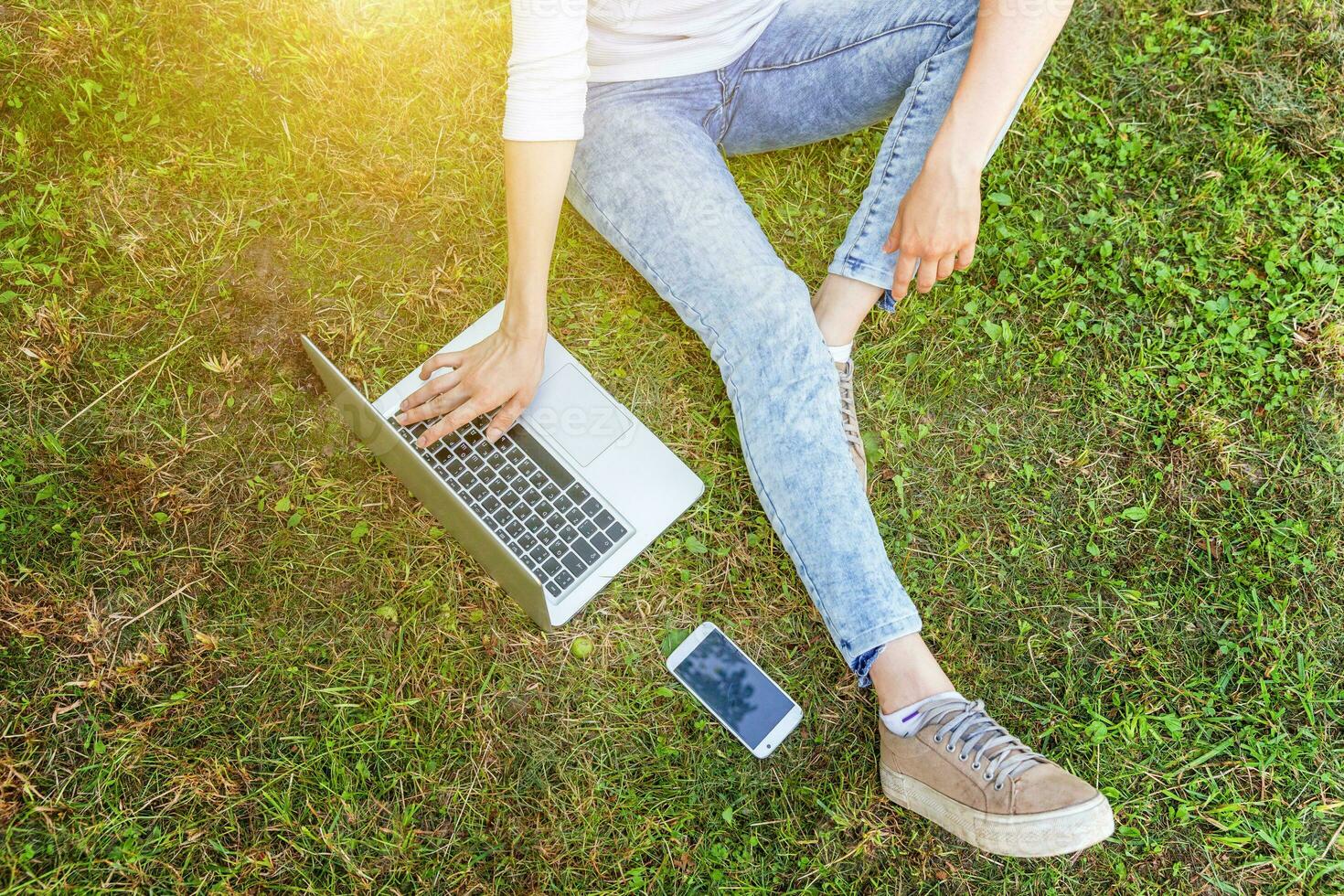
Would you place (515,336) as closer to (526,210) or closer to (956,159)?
(526,210)

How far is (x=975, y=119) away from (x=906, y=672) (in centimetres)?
155

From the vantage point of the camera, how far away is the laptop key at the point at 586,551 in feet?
7.91

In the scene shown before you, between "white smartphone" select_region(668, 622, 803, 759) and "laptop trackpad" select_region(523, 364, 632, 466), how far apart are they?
2.25 feet

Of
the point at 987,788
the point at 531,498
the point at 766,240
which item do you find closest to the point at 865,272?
the point at 766,240

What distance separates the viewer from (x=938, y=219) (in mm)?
2199

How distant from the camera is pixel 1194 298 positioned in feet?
9.82

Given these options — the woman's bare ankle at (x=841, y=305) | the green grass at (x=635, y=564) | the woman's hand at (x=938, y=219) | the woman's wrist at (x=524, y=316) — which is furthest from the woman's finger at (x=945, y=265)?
the woman's wrist at (x=524, y=316)

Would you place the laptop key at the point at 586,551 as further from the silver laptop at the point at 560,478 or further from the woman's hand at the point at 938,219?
the woman's hand at the point at 938,219

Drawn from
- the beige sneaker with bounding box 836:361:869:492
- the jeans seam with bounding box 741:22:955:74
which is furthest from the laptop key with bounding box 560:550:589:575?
the jeans seam with bounding box 741:22:955:74

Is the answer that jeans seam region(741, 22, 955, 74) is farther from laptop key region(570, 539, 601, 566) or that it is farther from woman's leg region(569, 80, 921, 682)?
laptop key region(570, 539, 601, 566)

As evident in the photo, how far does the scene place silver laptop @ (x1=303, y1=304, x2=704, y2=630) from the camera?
2.38 metres

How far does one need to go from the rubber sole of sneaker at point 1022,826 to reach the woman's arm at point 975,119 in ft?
5.02

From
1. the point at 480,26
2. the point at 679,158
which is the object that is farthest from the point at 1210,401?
the point at 480,26

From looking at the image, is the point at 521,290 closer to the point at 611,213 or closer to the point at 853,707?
the point at 611,213
